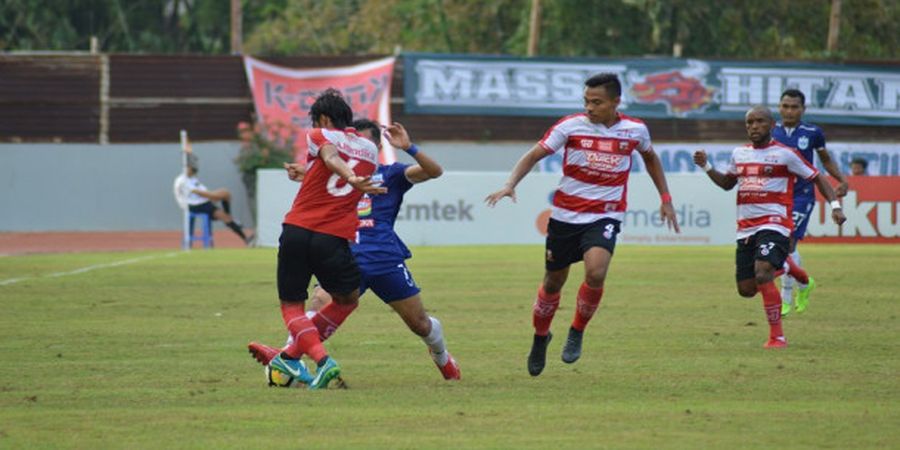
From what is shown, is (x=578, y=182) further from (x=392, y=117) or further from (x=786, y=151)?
(x=392, y=117)

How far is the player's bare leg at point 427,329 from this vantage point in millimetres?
11156

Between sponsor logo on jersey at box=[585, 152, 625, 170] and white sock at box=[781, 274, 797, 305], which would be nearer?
sponsor logo on jersey at box=[585, 152, 625, 170]

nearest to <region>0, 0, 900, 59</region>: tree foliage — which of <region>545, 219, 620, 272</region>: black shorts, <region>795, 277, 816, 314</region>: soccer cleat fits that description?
<region>795, 277, 816, 314</region>: soccer cleat

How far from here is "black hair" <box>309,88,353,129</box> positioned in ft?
34.2

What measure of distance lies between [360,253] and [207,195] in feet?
76.1

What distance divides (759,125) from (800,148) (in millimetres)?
2817

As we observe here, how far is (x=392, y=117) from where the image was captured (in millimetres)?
41625

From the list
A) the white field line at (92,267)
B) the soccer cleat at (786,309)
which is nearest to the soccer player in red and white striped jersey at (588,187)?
the soccer cleat at (786,309)

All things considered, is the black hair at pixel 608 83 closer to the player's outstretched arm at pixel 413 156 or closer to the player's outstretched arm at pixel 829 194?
the player's outstretched arm at pixel 413 156

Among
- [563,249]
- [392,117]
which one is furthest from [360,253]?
[392,117]

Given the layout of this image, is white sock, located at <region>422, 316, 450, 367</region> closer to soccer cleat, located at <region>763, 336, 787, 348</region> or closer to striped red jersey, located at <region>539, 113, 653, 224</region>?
striped red jersey, located at <region>539, 113, 653, 224</region>

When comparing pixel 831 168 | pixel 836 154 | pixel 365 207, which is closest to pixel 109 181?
pixel 836 154

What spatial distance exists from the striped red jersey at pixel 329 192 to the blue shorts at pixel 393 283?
683 millimetres

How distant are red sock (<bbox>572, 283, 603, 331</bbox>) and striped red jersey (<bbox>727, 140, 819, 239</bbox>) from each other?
2.74 m
